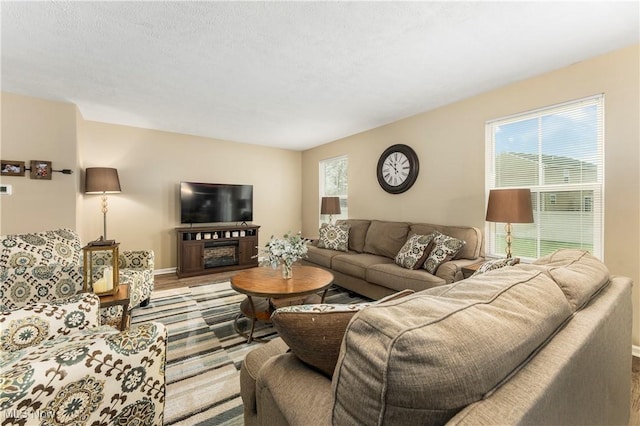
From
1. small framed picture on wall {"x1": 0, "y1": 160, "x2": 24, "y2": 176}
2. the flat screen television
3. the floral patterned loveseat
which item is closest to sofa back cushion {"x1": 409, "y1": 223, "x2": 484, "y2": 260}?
the floral patterned loveseat

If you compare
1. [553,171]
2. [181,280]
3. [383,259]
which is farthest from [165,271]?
[553,171]

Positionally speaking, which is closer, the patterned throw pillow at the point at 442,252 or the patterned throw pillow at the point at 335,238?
the patterned throw pillow at the point at 442,252

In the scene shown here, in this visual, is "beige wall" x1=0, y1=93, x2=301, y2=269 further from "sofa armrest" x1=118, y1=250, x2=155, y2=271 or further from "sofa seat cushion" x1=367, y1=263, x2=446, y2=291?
"sofa seat cushion" x1=367, y1=263, x2=446, y2=291

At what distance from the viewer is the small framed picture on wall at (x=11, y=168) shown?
2975 mm

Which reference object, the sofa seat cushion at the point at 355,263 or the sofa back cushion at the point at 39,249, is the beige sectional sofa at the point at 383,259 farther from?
the sofa back cushion at the point at 39,249

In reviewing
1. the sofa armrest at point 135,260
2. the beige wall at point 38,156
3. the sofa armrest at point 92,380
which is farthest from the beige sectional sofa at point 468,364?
the beige wall at point 38,156

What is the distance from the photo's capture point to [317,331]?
2.75 ft

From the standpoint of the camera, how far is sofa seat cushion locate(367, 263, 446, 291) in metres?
2.57

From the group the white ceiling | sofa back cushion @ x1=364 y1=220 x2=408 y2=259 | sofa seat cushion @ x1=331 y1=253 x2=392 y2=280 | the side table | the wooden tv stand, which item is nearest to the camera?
the white ceiling

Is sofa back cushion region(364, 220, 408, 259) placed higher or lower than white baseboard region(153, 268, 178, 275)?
higher

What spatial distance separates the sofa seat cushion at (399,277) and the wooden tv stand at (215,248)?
190cm

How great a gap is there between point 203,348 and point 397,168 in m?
3.18

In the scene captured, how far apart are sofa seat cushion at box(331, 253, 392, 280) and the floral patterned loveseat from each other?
2167 mm

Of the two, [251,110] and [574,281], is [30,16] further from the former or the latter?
[574,281]
